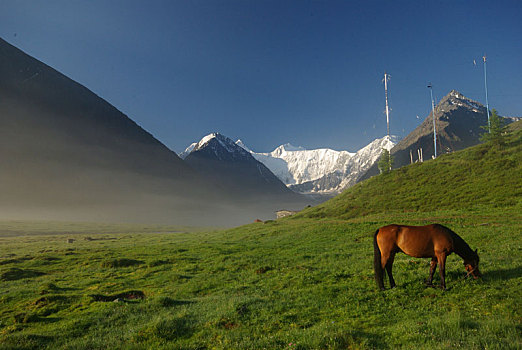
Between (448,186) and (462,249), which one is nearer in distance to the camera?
(462,249)

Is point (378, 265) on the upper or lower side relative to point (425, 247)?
lower

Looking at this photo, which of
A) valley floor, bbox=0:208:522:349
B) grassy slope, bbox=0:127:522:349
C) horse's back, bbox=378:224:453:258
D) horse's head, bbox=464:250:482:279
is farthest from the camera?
horse's head, bbox=464:250:482:279

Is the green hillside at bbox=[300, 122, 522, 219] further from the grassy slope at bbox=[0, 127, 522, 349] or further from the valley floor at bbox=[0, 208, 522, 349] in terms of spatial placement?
the valley floor at bbox=[0, 208, 522, 349]

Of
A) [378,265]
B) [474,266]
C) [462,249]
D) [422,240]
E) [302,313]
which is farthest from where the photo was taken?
[378,265]

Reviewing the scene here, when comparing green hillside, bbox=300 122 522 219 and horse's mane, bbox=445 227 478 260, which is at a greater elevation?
green hillside, bbox=300 122 522 219

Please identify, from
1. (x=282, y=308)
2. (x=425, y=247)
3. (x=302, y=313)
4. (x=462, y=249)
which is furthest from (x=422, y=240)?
(x=282, y=308)

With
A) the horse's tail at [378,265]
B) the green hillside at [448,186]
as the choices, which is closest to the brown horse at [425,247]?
the horse's tail at [378,265]

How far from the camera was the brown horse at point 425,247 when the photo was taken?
13227mm

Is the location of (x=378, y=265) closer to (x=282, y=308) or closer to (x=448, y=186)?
(x=282, y=308)

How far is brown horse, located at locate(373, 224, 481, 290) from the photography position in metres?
13.2

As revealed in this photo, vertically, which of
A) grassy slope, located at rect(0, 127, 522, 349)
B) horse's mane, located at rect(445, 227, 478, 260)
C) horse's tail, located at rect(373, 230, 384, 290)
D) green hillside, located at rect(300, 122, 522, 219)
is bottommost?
grassy slope, located at rect(0, 127, 522, 349)

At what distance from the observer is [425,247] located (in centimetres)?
1350

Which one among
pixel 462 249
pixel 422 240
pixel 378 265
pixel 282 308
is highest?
pixel 422 240

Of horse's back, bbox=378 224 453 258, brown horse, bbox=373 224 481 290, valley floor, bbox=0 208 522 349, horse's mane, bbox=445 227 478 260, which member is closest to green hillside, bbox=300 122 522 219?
valley floor, bbox=0 208 522 349
